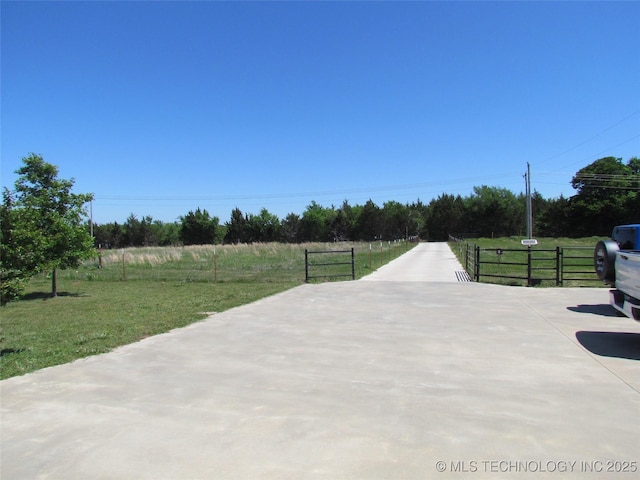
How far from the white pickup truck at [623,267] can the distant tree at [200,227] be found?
8616cm

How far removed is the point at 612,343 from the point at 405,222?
88898 millimetres

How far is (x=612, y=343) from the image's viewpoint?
7023 mm

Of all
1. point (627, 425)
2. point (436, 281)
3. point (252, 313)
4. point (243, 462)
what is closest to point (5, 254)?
point (252, 313)

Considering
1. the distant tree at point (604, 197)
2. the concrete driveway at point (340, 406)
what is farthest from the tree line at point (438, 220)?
the concrete driveway at point (340, 406)

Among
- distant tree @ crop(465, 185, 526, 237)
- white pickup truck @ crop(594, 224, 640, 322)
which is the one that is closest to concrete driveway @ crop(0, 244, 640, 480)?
white pickup truck @ crop(594, 224, 640, 322)

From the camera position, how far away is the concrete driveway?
3364 millimetres

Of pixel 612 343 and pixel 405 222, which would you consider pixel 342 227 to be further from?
pixel 612 343

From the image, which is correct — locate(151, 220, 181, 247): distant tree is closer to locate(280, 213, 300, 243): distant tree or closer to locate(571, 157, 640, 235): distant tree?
locate(280, 213, 300, 243): distant tree

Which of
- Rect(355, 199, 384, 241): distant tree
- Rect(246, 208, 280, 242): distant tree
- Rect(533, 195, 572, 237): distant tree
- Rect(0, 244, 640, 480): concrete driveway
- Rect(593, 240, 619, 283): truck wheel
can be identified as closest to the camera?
Rect(0, 244, 640, 480): concrete driveway

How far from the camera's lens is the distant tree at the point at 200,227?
295ft

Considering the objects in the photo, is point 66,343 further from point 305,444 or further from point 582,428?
point 582,428

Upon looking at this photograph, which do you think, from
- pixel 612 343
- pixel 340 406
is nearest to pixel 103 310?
pixel 340 406

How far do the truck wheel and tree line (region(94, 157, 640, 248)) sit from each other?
83359 millimetres

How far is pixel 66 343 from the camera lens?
7484mm
